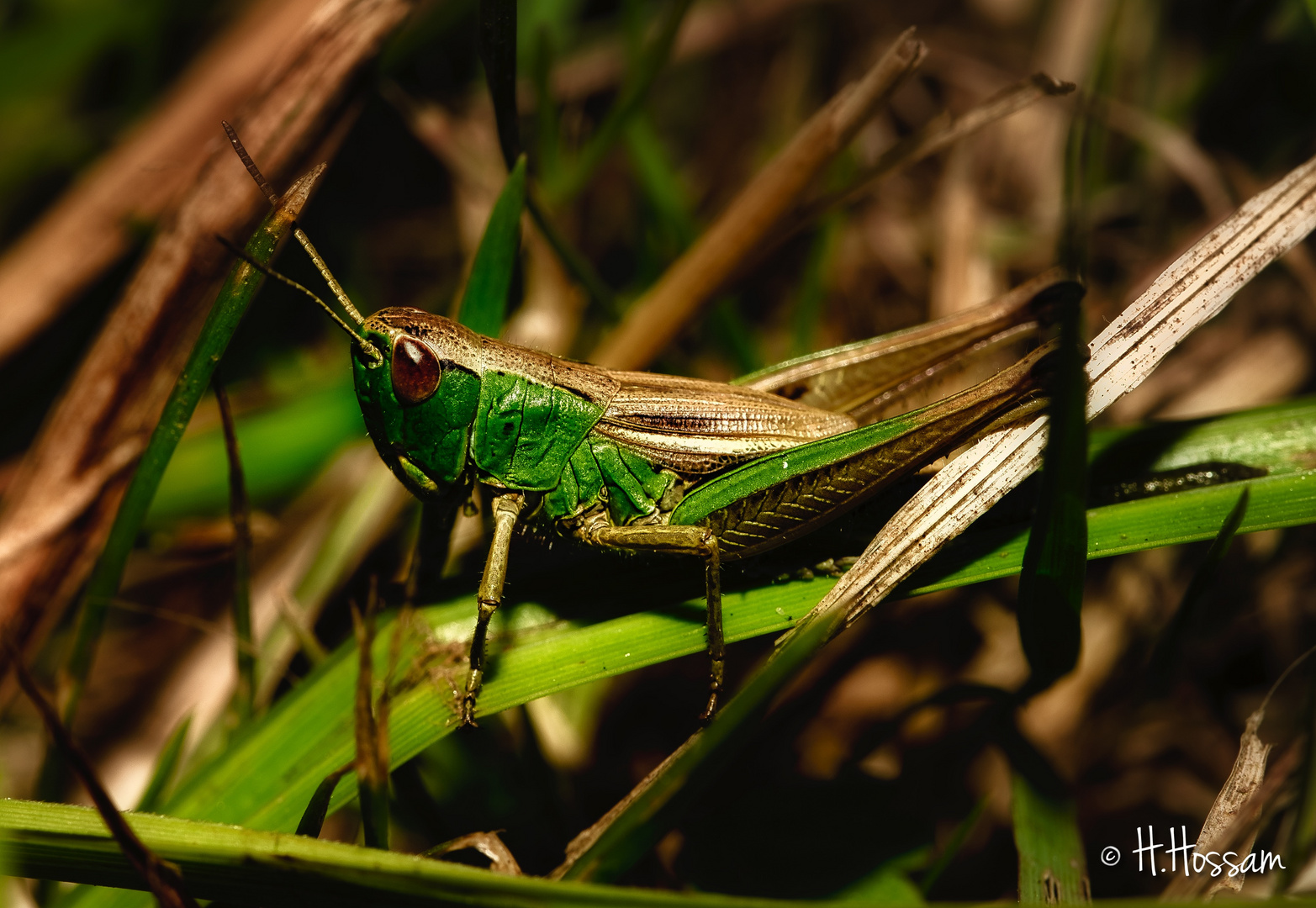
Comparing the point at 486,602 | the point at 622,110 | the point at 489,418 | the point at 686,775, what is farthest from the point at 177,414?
the point at 622,110

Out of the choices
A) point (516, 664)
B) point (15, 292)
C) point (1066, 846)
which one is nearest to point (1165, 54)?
point (1066, 846)

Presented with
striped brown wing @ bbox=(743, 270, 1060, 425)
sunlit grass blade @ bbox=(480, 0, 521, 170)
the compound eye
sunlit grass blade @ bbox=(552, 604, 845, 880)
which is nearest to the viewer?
sunlit grass blade @ bbox=(552, 604, 845, 880)

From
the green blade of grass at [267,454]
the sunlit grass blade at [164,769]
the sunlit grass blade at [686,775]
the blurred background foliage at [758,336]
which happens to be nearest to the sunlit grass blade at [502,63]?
the blurred background foliage at [758,336]

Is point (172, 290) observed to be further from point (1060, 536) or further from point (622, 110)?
point (1060, 536)

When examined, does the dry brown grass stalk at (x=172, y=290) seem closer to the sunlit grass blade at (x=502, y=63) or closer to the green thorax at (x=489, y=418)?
the sunlit grass blade at (x=502, y=63)

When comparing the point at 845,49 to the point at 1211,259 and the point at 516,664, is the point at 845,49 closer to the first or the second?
the point at 1211,259

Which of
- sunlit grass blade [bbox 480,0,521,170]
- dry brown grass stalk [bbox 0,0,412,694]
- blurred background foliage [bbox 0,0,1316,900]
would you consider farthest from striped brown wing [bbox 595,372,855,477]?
dry brown grass stalk [bbox 0,0,412,694]

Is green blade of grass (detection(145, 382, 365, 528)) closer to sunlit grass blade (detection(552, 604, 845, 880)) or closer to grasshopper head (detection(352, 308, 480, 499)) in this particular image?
grasshopper head (detection(352, 308, 480, 499))
